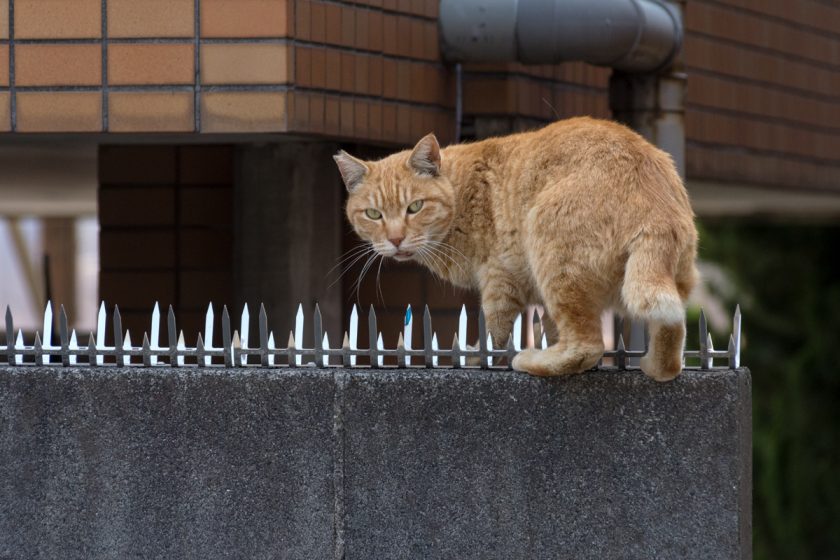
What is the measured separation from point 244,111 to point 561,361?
9.99 feet

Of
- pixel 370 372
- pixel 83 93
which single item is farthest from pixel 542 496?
pixel 83 93

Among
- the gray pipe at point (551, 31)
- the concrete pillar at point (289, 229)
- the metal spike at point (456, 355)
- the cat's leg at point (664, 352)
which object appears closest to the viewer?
the cat's leg at point (664, 352)

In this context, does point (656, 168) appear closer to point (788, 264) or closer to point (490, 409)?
point (490, 409)

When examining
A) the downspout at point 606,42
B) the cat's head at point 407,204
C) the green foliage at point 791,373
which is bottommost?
the green foliage at point 791,373

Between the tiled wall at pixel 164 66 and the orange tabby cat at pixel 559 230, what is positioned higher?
the tiled wall at pixel 164 66

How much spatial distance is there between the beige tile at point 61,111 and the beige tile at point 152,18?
1.29ft

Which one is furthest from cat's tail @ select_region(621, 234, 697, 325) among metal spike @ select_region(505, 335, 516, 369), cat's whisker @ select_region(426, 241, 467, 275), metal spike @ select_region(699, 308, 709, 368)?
cat's whisker @ select_region(426, 241, 467, 275)

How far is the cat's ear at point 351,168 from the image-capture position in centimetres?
Answer: 552

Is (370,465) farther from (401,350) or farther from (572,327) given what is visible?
(572,327)

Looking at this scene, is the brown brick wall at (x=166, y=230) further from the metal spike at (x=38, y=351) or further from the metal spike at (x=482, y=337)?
the metal spike at (x=482, y=337)

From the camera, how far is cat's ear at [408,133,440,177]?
5309 mm

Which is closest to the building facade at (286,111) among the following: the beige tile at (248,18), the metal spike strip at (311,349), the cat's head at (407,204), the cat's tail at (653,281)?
the beige tile at (248,18)

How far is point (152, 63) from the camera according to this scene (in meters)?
6.97

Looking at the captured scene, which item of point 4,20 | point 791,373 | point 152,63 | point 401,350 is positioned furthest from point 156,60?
point 791,373
